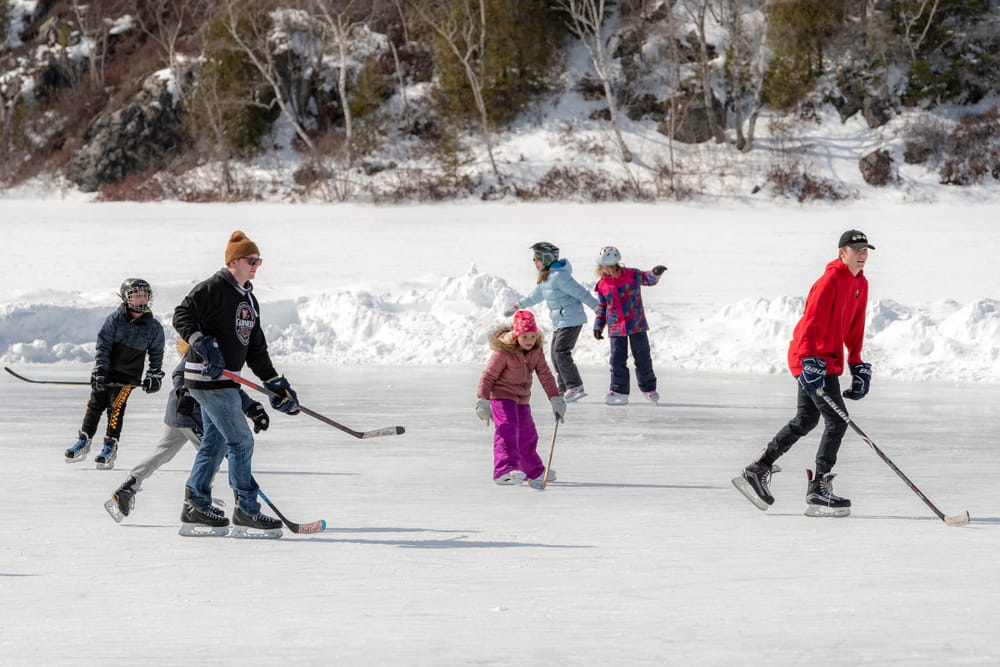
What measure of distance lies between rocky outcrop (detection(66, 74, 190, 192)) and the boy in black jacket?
35.7 m

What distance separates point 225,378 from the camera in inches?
199

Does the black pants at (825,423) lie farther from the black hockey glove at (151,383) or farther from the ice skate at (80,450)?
the ice skate at (80,450)

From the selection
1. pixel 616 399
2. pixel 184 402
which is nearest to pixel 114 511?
pixel 184 402

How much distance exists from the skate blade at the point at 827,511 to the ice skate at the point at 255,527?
242 centimetres

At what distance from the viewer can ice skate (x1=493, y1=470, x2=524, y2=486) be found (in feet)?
21.9

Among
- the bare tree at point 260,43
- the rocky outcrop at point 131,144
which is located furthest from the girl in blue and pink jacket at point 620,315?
the rocky outcrop at point 131,144

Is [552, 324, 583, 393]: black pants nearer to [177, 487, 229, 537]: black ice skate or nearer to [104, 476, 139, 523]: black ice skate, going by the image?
[104, 476, 139, 523]: black ice skate

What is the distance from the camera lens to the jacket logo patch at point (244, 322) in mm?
5043

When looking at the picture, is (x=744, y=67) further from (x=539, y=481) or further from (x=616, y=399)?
(x=539, y=481)

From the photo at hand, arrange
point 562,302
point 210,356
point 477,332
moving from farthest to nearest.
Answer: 1. point 477,332
2. point 562,302
3. point 210,356

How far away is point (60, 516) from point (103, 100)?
43421 millimetres

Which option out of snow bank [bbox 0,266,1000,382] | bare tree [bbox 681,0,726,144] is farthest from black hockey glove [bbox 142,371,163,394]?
bare tree [bbox 681,0,726,144]

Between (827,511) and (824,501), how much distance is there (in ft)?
0.15

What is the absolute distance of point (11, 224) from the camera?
1260 inches
